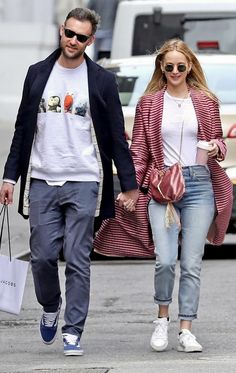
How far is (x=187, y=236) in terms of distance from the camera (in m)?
8.10

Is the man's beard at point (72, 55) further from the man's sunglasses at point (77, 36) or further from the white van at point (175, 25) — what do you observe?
the white van at point (175, 25)

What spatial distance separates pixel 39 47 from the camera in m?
29.2

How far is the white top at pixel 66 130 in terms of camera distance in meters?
7.89

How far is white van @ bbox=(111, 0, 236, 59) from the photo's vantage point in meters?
18.1

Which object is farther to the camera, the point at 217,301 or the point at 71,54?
the point at 217,301

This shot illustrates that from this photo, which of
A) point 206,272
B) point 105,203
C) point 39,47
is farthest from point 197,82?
point 39,47

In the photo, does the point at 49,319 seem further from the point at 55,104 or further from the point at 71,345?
the point at 55,104

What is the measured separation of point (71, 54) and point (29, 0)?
78.4 feet

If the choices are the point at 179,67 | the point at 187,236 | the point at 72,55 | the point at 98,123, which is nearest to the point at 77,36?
the point at 72,55

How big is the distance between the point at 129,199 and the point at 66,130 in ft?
1.62

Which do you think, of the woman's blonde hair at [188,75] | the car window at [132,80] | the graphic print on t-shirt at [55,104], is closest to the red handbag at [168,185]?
the woman's blonde hair at [188,75]

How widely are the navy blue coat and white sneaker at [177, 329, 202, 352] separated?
0.84 m

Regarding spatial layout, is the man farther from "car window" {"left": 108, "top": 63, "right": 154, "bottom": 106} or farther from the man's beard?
"car window" {"left": 108, "top": 63, "right": 154, "bottom": 106}

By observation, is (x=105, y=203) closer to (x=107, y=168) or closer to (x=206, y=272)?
(x=107, y=168)
